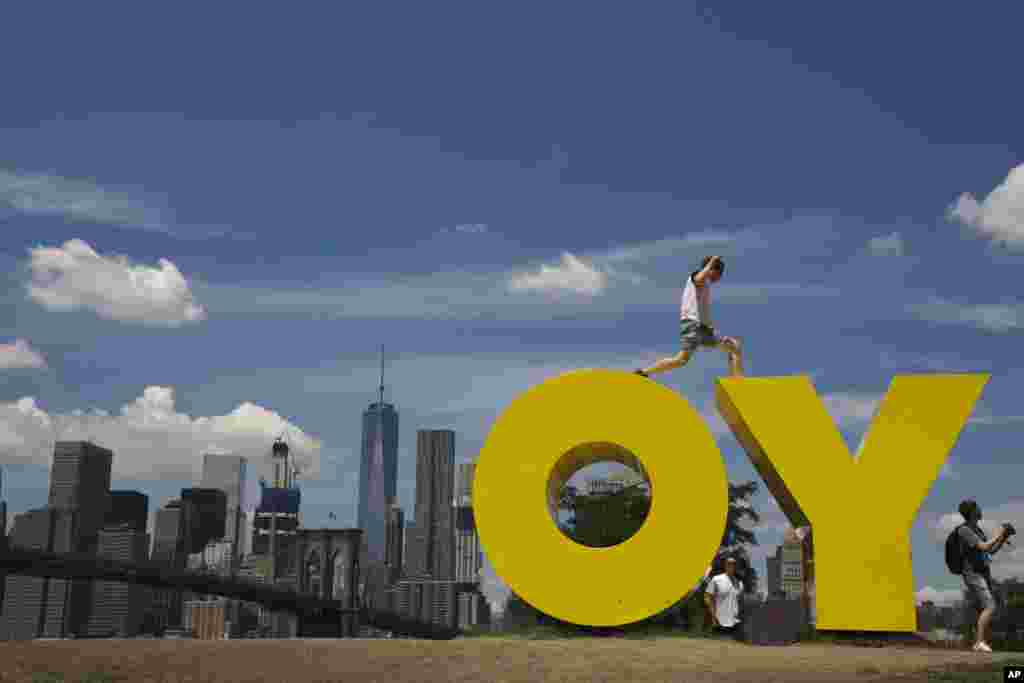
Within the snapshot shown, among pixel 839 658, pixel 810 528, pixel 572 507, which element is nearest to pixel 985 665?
pixel 839 658

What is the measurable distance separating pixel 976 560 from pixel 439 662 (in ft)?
28.8

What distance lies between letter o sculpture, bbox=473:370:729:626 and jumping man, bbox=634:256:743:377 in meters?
1.26

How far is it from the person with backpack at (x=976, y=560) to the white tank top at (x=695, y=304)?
553 cm

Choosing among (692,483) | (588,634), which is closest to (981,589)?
(692,483)

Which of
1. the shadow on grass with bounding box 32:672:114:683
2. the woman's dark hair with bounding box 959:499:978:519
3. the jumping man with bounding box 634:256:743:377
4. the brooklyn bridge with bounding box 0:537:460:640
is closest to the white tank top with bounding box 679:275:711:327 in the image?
the jumping man with bounding box 634:256:743:377

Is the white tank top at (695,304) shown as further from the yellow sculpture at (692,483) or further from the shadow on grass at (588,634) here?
the shadow on grass at (588,634)

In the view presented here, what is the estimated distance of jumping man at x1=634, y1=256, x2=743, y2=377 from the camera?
19.1 metres

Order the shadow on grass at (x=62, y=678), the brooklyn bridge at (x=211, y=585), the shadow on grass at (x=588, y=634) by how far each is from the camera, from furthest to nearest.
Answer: the brooklyn bridge at (x=211, y=585)
the shadow on grass at (x=588, y=634)
the shadow on grass at (x=62, y=678)

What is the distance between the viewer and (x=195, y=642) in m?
14.3

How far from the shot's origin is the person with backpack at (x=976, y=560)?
52.5 ft

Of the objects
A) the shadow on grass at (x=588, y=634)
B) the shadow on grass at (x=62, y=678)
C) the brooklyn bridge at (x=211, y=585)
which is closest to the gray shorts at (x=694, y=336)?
the shadow on grass at (x=588, y=634)

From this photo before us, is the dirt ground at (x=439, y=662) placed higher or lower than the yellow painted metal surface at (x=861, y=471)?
lower

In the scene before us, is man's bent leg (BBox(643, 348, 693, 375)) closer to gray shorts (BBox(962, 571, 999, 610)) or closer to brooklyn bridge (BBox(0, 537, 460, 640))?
gray shorts (BBox(962, 571, 999, 610))

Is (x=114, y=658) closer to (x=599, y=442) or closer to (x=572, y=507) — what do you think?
(x=599, y=442)
